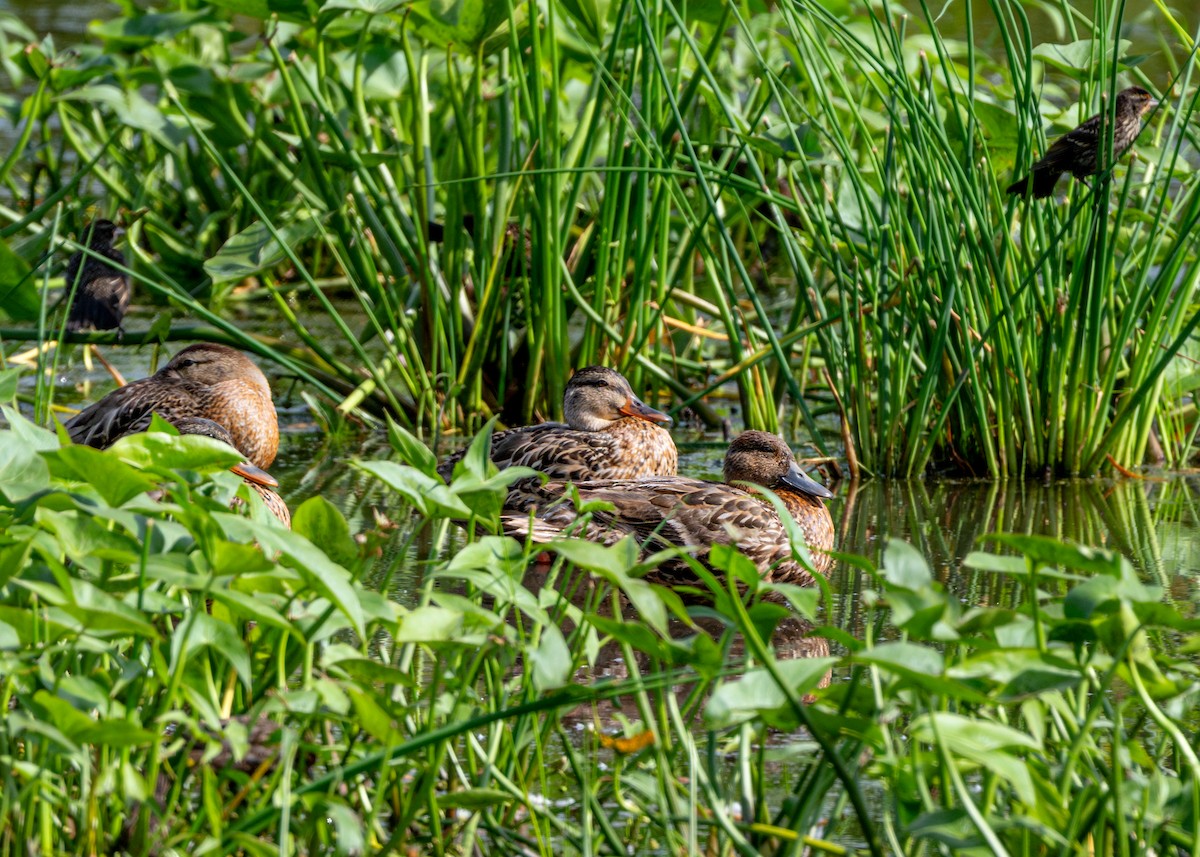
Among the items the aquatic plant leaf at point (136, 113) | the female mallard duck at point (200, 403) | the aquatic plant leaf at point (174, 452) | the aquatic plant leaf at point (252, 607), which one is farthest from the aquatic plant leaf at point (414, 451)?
the aquatic plant leaf at point (136, 113)

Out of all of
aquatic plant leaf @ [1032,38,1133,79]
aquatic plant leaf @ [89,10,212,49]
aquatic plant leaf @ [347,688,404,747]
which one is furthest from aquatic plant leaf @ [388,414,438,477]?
aquatic plant leaf @ [89,10,212,49]

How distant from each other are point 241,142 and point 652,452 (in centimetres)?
277

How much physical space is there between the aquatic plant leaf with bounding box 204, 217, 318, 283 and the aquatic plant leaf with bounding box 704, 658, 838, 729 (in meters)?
3.01

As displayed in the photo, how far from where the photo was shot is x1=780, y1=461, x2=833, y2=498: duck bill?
14.4 feet

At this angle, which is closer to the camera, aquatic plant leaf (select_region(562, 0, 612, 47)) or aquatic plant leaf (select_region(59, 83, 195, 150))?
aquatic plant leaf (select_region(562, 0, 612, 47))

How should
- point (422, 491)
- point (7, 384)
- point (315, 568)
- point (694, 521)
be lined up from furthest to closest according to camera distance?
point (694, 521), point (7, 384), point (422, 491), point (315, 568)

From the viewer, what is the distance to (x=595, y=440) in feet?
15.7

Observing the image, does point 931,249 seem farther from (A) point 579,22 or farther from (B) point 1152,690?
(B) point 1152,690

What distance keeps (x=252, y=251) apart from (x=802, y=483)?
183 centimetres

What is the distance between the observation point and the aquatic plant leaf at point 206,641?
209 cm

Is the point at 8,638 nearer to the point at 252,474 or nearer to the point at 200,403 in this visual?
the point at 252,474

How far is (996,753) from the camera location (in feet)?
6.24

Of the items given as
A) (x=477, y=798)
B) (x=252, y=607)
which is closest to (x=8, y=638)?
(x=252, y=607)

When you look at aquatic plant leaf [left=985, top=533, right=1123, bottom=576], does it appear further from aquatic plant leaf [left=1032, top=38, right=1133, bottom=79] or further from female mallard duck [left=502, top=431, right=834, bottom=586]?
aquatic plant leaf [left=1032, top=38, right=1133, bottom=79]
